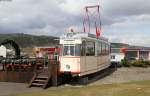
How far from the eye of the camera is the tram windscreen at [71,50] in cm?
2293

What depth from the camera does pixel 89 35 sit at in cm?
2534

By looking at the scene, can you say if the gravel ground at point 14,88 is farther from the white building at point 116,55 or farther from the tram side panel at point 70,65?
the white building at point 116,55

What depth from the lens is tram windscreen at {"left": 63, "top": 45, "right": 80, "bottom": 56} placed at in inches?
903

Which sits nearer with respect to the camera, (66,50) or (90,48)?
(66,50)

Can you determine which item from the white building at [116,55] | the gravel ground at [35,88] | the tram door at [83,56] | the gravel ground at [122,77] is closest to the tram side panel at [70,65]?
the tram door at [83,56]

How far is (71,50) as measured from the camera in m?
23.1

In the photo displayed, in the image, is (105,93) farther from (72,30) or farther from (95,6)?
(95,6)

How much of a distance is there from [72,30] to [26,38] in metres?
144

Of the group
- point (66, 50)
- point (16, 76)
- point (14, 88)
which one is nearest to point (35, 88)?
point (14, 88)

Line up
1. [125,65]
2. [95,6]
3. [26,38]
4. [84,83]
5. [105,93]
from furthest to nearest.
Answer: [26,38], [125,65], [95,6], [84,83], [105,93]

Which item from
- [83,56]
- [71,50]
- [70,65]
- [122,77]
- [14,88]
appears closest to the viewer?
[14,88]

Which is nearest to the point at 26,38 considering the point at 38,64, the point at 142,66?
the point at 142,66

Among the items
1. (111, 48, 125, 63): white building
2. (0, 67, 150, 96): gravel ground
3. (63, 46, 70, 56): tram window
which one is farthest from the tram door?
(111, 48, 125, 63): white building

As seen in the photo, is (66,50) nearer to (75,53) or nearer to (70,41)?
(70,41)
